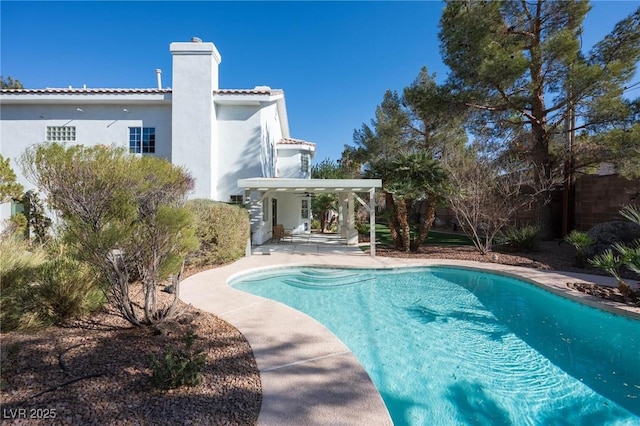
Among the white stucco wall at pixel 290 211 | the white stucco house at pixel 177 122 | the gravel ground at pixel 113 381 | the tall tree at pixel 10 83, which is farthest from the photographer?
the tall tree at pixel 10 83

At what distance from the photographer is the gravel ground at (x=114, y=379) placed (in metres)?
3.33

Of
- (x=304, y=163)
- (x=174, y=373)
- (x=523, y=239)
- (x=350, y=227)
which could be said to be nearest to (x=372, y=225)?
(x=350, y=227)

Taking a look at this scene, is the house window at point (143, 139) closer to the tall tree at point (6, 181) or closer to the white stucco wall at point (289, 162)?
the tall tree at point (6, 181)

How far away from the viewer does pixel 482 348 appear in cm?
650

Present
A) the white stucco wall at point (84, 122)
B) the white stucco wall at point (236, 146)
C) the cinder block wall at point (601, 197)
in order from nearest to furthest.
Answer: the cinder block wall at point (601, 197), the white stucco wall at point (84, 122), the white stucco wall at point (236, 146)

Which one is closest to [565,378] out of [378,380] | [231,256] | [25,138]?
[378,380]

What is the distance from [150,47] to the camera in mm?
17047

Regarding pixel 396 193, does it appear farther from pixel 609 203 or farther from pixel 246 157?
pixel 609 203

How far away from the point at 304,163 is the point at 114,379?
70.4ft

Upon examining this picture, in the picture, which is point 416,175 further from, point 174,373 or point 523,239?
point 174,373

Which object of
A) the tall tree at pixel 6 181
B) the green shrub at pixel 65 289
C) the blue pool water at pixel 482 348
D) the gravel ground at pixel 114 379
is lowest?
the blue pool water at pixel 482 348

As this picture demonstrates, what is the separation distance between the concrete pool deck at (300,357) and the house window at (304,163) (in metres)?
14.7

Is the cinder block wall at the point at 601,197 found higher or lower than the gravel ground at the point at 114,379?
higher

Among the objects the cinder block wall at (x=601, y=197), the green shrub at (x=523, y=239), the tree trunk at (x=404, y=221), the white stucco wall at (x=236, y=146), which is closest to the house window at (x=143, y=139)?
the white stucco wall at (x=236, y=146)
